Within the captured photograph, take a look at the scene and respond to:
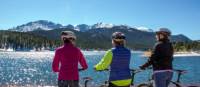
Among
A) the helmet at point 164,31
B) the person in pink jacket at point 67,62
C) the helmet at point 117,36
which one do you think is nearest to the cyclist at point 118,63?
the helmet at point 117,36

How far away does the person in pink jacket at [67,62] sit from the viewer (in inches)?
389

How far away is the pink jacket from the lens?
9.90 meters

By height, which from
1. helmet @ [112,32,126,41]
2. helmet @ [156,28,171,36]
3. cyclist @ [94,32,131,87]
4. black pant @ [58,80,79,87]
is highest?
helmet @ [156,28,171,36]

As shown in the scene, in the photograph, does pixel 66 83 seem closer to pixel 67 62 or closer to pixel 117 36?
pixel 67 62

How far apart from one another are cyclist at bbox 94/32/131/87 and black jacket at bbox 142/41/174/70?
1238 millimetres

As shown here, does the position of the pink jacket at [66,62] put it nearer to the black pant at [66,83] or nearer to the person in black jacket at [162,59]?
the black pant at [66,83]

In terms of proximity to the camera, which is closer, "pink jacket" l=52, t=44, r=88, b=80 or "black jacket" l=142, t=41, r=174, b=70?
"pink jacket" l=52, t=44, r=88, b=80

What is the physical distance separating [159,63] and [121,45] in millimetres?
1520

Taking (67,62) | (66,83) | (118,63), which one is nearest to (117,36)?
(118,63)

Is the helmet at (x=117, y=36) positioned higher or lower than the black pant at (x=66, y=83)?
higher

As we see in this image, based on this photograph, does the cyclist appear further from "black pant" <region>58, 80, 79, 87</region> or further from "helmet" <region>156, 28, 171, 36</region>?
"helmet" <region>156, 28, 171, 36</region>

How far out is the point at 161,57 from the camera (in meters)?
11.0

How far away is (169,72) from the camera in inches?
432

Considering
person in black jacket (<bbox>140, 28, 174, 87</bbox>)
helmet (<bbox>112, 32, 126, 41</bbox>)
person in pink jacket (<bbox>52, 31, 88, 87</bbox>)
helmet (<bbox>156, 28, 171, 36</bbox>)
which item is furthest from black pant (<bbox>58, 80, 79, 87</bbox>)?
helmet (<bbox>156, 28, 171, 36</bbox>)
